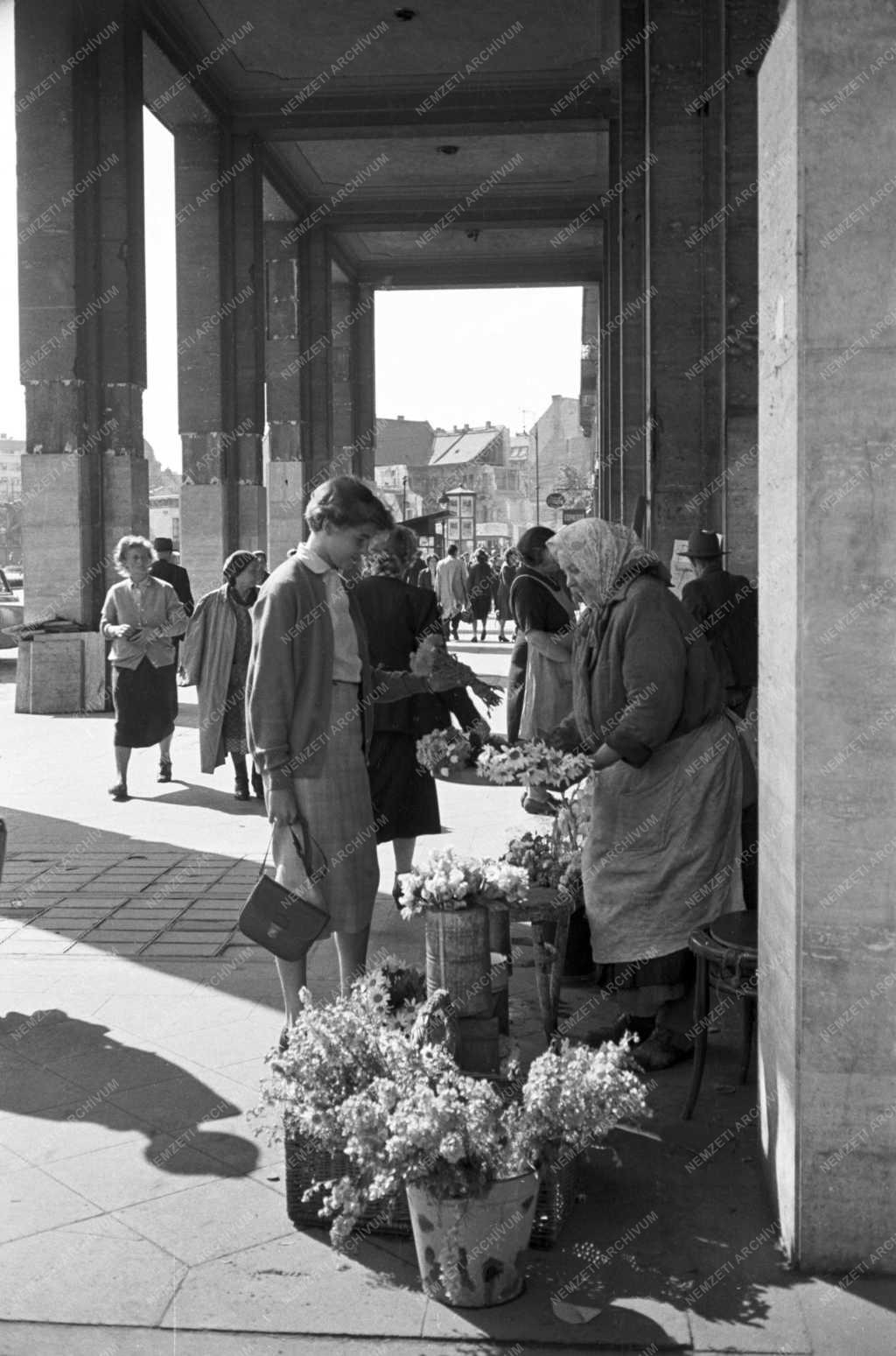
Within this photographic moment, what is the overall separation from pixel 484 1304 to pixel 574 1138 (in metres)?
0.44

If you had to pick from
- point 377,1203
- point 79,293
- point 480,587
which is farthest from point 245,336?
point 377,1203

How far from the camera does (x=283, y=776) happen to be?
4.61 metres

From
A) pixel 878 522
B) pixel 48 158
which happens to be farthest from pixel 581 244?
pixel 878 522

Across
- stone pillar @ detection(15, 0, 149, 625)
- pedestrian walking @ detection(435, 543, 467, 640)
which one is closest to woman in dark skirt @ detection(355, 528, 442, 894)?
stone pillar @ detection(15, 0, 149, 625)

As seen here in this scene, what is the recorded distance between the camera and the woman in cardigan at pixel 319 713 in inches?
180

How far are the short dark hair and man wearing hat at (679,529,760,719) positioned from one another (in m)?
4.00

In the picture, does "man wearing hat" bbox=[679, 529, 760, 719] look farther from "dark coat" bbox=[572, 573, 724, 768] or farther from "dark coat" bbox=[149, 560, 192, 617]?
"dark coat" bbox=[149, 560, 192, 617]

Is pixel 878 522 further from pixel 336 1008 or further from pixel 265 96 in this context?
pixel 265 96

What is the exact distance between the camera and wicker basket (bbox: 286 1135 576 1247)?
3.66 metres

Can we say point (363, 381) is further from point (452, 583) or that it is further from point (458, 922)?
point (458, 922)

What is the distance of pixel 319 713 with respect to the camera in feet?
15.3

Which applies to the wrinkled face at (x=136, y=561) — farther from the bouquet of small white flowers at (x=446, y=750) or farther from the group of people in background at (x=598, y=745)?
the bouquet of small white flowers at (x=446, y=750)

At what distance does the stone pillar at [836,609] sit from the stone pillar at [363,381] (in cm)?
3143

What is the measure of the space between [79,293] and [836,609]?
14.1 metres
